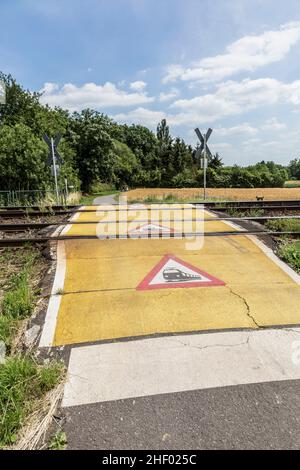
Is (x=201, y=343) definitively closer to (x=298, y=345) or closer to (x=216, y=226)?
(x=298, y=345)

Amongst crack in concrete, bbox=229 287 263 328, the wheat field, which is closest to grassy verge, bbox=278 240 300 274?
crack in concrete, bbox=229 287 263 328

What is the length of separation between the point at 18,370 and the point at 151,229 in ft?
18.3

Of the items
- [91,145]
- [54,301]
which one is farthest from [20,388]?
[91,145]

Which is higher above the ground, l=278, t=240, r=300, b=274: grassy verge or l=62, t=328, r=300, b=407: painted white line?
l=278, t=240, r=300, b=274: grassy verge

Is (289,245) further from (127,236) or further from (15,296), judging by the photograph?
(15,296)

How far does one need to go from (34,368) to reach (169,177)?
2422 inches

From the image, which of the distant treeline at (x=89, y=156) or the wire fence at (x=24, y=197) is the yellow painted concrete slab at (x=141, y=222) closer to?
the wire fence at (x=24, y=197)

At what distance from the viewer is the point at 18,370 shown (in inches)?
109

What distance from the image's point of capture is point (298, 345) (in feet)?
10.7

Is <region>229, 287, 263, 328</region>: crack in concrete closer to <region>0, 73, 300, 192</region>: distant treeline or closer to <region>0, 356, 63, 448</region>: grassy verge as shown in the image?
<region>0, 356, 63, 448</region>: grassy verge

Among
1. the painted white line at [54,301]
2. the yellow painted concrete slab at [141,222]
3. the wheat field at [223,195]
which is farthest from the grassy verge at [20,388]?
the wheat field at [223,195]

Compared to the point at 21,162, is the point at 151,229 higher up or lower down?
lower down

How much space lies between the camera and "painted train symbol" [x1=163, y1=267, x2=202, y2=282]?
16.0 feet
